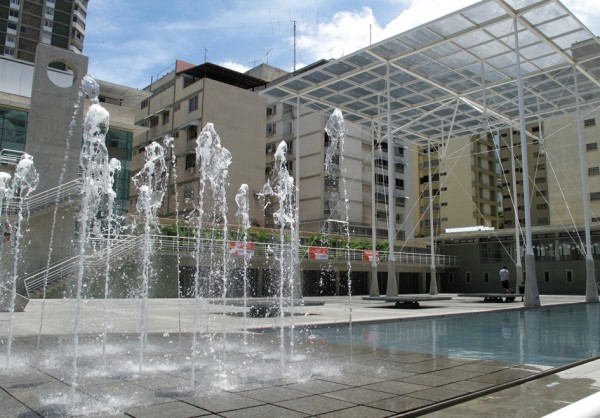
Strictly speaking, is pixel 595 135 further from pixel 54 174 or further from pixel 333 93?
pixel 54 174

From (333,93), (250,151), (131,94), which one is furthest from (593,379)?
(250,151)

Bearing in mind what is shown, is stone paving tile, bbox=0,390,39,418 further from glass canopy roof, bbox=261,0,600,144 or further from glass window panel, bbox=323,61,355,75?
glass window panel, bbox=323,61,355,75

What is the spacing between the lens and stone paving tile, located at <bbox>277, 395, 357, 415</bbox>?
3996mm

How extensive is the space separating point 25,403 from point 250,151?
4459 cm

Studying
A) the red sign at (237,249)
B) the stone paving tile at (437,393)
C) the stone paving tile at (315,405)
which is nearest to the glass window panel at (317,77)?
the red sign at (237,249)

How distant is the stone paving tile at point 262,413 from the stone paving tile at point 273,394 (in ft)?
0.97

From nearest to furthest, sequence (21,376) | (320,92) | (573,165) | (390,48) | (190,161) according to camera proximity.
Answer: (21,376)
(390,48)
(320,92)
(190,161)
(573,165)

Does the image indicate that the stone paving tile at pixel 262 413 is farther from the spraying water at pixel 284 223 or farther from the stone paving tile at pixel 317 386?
the spraying water at pixel 284 223

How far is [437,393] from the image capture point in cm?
457

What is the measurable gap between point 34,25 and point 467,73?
75.8 meters

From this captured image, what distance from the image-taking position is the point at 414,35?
18781 mm

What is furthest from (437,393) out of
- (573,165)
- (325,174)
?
(573,165)

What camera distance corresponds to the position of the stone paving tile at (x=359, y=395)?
4.36 metres

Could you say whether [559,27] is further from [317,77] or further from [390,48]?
[317,77]
